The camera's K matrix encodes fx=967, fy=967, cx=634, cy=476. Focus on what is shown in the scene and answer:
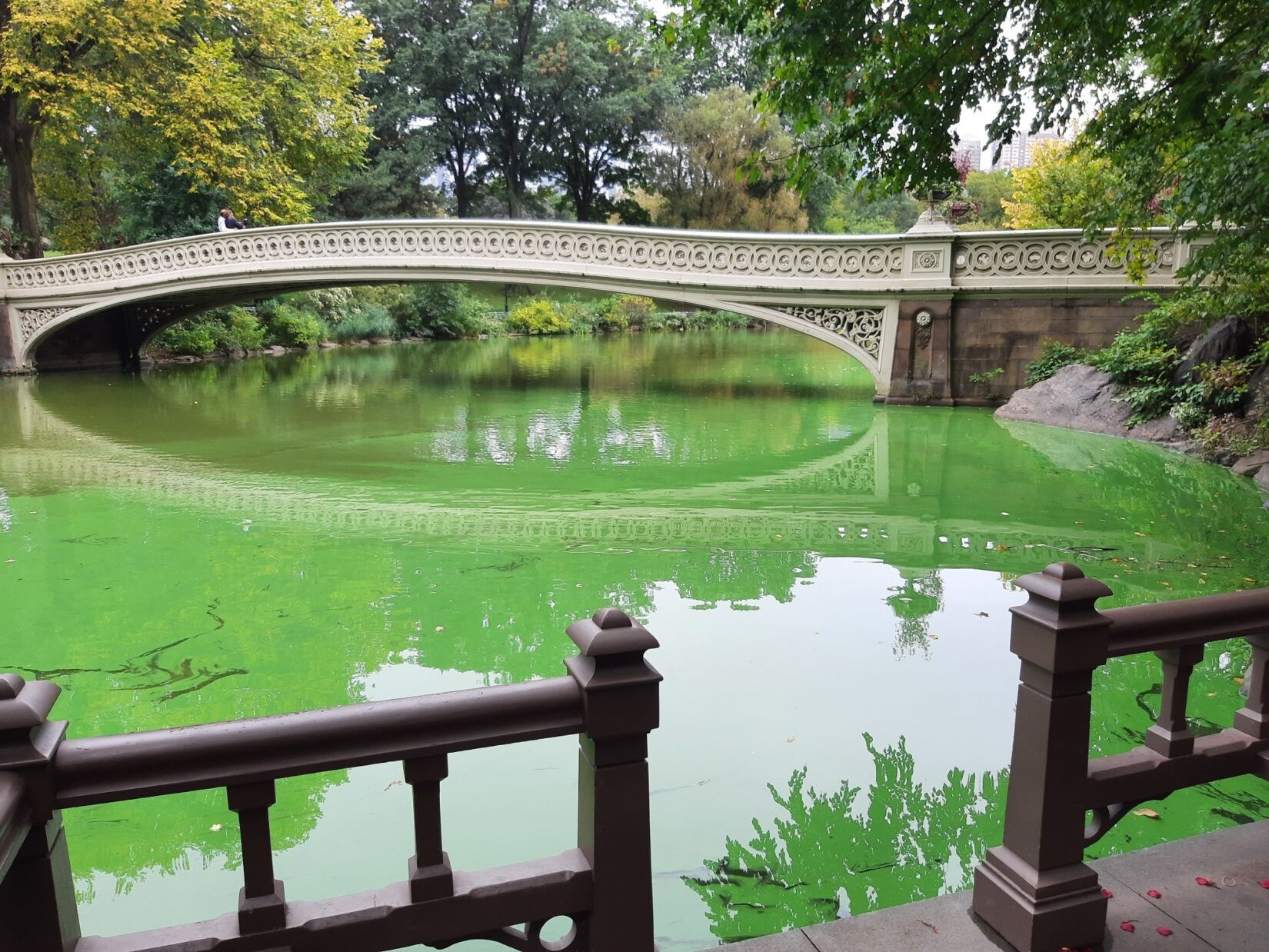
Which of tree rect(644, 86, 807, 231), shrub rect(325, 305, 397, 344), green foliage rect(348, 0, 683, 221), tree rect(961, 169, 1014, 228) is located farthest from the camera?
tree rect(961, 169, 1014, 228)

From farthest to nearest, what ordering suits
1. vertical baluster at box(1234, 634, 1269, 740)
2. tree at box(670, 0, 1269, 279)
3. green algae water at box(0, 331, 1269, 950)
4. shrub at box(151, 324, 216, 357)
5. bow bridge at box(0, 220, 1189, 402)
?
shrub at box(151, 324, 216, 357) → bow bridge at box(0, 220, 1189, 402) → tree at box(670, 0, 1269, 279) → green algae water at box(0, 331, 1269, 950) → vertical baluster at box(1234, 634, 1269, 740)

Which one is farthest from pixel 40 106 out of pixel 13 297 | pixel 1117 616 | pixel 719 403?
pixel 1117 616

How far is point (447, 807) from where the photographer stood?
3162 mm

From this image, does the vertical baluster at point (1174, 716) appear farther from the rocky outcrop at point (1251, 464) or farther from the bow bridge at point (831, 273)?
the bow bridge at point (831, 273)

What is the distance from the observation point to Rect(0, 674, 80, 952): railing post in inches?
55.5

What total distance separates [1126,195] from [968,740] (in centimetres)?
417

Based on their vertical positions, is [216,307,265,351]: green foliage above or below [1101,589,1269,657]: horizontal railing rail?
above

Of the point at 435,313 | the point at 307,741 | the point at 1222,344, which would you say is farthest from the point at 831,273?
the point at 435,313

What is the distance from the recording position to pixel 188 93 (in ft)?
66.8

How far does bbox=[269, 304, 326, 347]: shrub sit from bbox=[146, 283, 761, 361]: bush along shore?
0.8 inches

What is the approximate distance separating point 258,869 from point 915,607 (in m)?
4.08

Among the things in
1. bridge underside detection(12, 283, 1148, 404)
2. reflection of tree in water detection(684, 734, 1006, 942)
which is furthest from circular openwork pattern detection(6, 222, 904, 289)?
reflection of tree in water detection(684, 734, 1006, 942)

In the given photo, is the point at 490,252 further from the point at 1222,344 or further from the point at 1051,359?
the point at 1222,344

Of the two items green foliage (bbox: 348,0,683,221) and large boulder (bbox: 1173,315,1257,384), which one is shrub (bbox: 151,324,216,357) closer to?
green foliage (bbox: 348,0,683,221)
